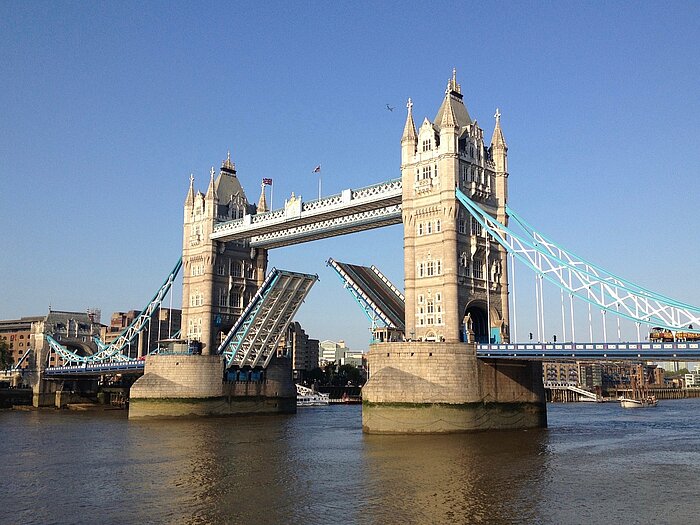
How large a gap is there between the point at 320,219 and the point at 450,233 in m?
16.7

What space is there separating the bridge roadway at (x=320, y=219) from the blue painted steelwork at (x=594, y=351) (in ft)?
53.2

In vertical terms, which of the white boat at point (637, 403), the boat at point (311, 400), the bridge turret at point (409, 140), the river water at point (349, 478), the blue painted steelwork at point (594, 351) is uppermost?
the bridge turret at point (409, 140)

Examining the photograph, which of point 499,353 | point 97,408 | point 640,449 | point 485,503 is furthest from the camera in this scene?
point 97,408

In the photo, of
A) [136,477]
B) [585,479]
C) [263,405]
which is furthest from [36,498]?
[263,405]

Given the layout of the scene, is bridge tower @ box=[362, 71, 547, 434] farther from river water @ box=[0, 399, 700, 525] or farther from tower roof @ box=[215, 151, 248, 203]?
tower roof @ box=[215, 151, 248, 203]

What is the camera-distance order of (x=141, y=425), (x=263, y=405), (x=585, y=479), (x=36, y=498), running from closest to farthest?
(x=36, y=498)
(x=585, y=479)
(x=141, y=425)
(x=263, y=405)

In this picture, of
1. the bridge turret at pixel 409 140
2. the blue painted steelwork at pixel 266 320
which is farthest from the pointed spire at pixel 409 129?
the blue painted steelwork at pixel 266 320

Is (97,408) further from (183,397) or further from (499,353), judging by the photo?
(499,353)

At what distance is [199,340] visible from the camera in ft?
262

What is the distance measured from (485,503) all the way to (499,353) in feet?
84.0

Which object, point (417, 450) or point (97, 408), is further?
point (97, 408)

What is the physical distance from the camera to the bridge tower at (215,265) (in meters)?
80.8

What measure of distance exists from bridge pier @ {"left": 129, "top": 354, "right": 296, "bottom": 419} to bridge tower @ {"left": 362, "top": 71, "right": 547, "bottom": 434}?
25062 millimetres

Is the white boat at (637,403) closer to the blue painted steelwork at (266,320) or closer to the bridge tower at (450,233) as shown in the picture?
the blue painted steelwork at (266,320)
